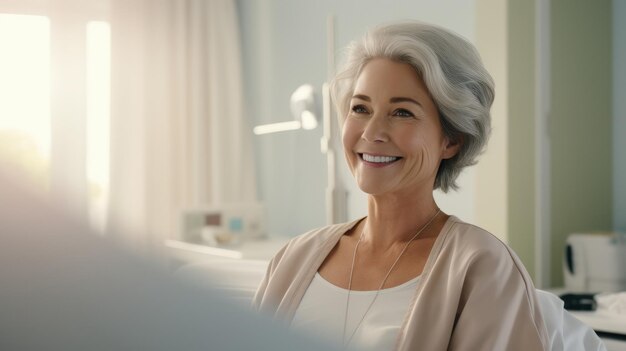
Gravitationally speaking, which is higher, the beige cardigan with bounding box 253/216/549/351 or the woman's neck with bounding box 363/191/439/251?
the woman's neck with bounding box 363/191/439/251

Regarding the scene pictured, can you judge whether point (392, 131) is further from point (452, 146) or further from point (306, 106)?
point (306, 106)

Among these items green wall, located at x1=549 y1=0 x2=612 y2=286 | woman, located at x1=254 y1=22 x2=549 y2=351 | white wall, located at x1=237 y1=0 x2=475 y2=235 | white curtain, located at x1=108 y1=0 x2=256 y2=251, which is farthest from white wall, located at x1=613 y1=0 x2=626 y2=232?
white curtain, located at x1=108 y1=0 x2=256 y2=251

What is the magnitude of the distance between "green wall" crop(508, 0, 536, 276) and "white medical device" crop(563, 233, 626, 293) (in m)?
0.17

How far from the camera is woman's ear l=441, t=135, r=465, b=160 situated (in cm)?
126

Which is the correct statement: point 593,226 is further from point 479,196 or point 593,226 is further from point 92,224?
point 92,224

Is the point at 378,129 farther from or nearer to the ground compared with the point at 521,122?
nearer to the ground

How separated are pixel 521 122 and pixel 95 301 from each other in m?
2.54

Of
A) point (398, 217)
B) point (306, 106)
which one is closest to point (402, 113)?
point (398, 217)

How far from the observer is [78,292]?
14cm

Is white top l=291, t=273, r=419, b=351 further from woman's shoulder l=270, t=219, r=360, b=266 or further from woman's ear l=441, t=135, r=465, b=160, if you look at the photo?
woman's ear l=441, t=135, r=465, b=160

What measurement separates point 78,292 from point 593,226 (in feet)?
9.37

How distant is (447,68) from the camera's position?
3.83 ft

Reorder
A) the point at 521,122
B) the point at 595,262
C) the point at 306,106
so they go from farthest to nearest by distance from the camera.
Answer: the point at 306,106
the point at 521,122
the point at 595,262

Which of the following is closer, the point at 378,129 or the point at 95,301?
the point at 95,301
